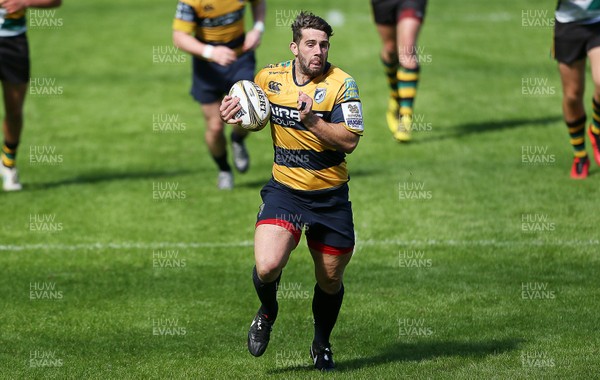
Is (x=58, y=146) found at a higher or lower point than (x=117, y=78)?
higher

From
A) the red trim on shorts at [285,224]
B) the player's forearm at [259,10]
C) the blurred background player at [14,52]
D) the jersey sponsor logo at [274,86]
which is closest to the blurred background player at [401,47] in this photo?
the player's forearm at [259,10]

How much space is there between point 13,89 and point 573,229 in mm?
6949

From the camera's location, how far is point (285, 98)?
8.40m

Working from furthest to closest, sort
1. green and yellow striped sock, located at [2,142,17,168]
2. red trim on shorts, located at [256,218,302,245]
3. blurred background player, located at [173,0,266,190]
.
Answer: green and yellow striped sock, located at [2,142,17,168]
blurred background player, located at [173,0,266,190]
red trim on shorts, located at [256,218,302,245]

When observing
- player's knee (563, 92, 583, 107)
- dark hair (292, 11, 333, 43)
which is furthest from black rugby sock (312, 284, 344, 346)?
player's knee (563, 92, 583, 107)

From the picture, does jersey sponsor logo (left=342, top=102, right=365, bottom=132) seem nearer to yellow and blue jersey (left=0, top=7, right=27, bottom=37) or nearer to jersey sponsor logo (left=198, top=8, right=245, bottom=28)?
jersey sponsor logo (left=198, top=8, right=245, bottom=28)

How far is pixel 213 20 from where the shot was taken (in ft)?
45.6

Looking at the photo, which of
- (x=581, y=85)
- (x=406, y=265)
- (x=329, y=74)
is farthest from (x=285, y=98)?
(x=581, y=85)

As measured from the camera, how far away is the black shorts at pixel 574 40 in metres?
13.2

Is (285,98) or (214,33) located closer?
(285,98)

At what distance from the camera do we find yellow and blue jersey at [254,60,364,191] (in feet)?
27.1

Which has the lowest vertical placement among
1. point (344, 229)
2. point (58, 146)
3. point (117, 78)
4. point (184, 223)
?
point (117, 78)

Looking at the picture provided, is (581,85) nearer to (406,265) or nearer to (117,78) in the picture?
(406,265)

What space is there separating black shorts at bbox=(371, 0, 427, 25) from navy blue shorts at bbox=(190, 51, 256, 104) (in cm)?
299
